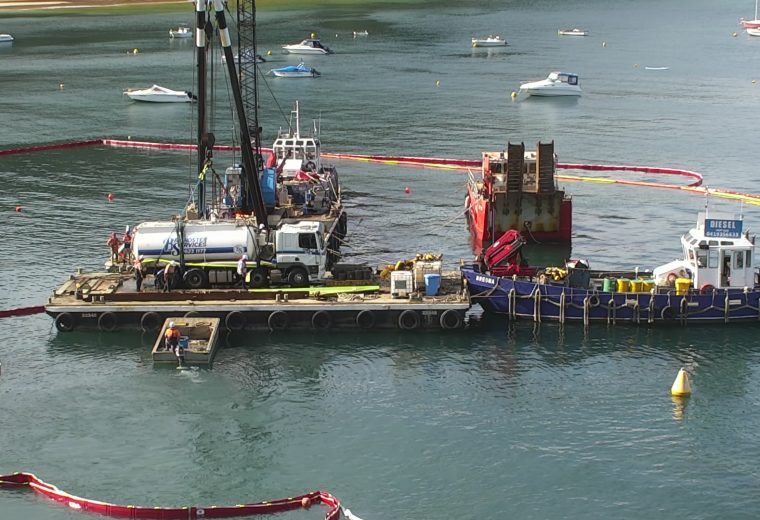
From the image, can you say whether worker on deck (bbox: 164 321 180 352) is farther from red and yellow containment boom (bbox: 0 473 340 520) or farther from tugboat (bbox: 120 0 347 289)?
red and yellow containment boom (bbox: 0 473 340 520)

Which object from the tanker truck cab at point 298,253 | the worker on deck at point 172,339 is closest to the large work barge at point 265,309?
the tanker truck cab at point 298,253

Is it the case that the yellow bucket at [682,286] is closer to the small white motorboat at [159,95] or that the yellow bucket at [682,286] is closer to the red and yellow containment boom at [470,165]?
the red and yellow containment boom at [470,165]

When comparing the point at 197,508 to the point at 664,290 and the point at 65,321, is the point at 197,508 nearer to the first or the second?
the point at 65,321

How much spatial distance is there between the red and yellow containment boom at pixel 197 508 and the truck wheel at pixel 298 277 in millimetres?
21651

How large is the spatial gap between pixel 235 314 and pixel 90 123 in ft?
265

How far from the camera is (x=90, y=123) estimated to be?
458ft

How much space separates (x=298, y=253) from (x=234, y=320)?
5.32 metres

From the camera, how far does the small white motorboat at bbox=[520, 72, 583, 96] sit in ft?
531

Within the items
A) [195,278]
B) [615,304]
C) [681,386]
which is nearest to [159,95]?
[195,278]

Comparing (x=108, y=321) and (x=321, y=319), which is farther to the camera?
(x=108, y=321)

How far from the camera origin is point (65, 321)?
64.9 meters

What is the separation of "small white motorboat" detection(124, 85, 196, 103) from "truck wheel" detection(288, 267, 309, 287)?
9109 cm

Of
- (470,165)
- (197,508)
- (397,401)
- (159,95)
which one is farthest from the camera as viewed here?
(159,95)

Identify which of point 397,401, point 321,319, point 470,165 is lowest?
point 397,401
